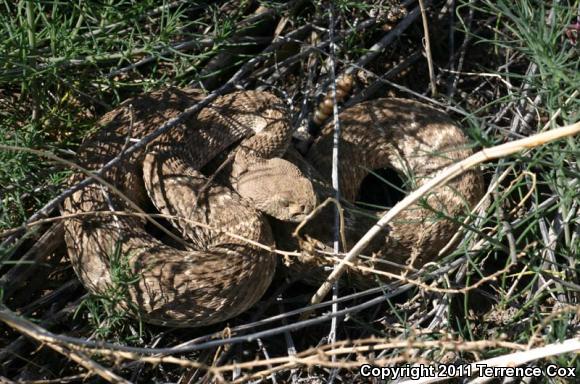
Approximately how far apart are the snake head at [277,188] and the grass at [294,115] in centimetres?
49

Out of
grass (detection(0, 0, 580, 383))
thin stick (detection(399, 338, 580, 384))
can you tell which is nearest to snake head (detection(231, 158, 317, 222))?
grass (detection(0, 0, 580, 383))

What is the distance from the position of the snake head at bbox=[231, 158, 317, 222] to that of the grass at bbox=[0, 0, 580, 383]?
494 millimetres

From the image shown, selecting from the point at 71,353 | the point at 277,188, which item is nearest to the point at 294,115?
the point at 277,188

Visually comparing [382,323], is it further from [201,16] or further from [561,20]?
[201,16]

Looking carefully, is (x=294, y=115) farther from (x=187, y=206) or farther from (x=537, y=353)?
(x=537, y=353)

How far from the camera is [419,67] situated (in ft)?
16.3

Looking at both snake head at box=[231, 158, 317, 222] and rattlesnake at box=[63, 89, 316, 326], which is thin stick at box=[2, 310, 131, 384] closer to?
rattlesnake at box=[63, 89, 316, 326]

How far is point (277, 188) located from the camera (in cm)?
391

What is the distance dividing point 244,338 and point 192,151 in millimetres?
1562

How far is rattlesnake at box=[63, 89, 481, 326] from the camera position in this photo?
360cm

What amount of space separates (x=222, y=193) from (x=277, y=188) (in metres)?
0.31

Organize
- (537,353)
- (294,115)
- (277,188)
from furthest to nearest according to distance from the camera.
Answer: (294,115) < (277,188) < (537,353)

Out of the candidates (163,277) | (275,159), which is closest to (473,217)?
(275,159)

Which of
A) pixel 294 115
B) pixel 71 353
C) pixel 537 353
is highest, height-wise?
pixel 294 115
